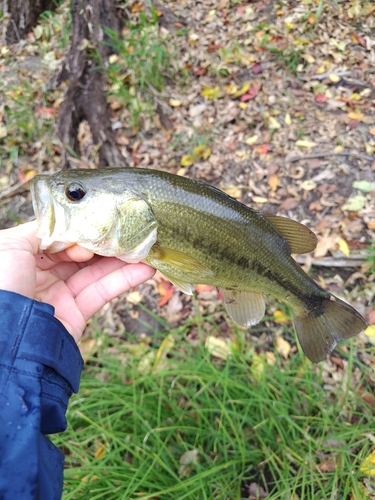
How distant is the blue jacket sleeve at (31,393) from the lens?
145 cm

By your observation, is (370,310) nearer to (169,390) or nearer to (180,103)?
(169,390)

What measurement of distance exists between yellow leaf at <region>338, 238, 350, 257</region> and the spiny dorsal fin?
146cm

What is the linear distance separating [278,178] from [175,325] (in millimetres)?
1985

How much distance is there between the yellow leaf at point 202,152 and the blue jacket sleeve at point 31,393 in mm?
3323

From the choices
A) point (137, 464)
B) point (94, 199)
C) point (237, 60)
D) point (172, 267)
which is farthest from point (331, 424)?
point (237, 60)

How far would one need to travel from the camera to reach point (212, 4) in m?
6.34

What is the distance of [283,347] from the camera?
323 cm

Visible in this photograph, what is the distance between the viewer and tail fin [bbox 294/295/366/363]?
2291 millimetres

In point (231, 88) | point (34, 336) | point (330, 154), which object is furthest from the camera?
point (231, 88)

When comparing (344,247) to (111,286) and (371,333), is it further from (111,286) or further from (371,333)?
(111,286)

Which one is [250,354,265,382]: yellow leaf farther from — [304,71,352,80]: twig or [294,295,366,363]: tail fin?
[304,71,352,80]: twig

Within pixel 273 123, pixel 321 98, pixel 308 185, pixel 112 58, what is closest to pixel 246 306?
pixel 308 185

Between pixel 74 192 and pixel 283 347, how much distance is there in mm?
2142

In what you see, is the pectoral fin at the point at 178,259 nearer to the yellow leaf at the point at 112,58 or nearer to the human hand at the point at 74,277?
the human hand at the point at 74,277
